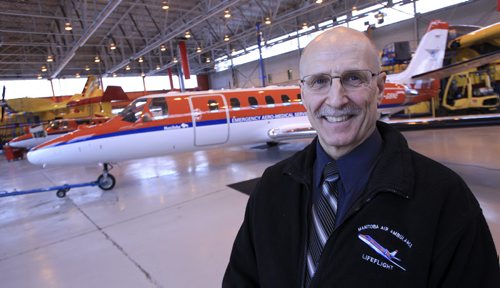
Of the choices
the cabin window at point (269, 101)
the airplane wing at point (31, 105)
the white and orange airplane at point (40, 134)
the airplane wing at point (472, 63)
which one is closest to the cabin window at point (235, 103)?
the cabin window at point (269, 101)

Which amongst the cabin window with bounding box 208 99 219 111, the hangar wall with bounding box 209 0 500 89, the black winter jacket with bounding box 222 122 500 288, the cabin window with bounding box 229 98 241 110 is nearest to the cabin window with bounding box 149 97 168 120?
the cabin window with bounding box 208 99 219 111

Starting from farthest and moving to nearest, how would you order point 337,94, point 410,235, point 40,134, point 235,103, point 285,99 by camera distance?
point 40,134 → point 285,99 → point 235,103 → point 337,94 → point 410,235

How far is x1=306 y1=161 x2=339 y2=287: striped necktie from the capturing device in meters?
1.25

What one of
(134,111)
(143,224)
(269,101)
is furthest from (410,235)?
(269,101)

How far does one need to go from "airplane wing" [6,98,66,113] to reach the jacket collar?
88.2ft

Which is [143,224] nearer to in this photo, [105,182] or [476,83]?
Answer: [105,182]

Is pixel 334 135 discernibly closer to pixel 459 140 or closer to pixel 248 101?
pixel 248 101

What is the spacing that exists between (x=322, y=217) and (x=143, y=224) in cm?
405

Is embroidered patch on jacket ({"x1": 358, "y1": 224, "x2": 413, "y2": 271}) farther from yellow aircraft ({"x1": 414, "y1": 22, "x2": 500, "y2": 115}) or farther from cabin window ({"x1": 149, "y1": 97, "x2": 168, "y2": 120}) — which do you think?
yellow aircraft ({"x1": 414, "y1": 22, "x2": 500, "y2": 115})

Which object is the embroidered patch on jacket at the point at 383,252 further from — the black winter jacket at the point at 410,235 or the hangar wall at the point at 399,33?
the hangar wall at the point at 399,33

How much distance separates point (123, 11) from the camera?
20703 millimetres

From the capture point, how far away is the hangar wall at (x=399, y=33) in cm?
1719

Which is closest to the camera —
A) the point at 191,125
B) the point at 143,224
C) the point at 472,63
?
the point at 143,224

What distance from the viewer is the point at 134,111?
704 cm
